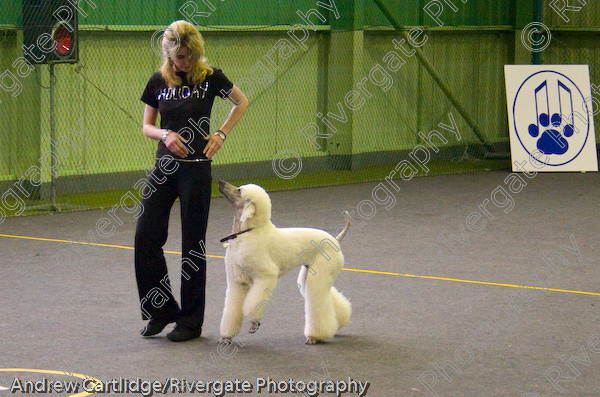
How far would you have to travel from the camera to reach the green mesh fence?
424 inches

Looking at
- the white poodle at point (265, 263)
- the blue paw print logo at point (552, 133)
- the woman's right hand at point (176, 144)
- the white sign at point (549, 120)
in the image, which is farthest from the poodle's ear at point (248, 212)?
the blue paw print logo at point (552, 133)

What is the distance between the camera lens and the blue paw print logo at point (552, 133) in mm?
13688

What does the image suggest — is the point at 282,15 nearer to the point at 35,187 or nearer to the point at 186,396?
the point at 35,187

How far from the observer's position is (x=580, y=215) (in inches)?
396

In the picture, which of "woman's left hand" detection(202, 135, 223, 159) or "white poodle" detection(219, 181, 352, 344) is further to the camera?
"woman's left hand" detection(202, 135, 223, 159)

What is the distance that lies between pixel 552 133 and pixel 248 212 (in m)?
9.72

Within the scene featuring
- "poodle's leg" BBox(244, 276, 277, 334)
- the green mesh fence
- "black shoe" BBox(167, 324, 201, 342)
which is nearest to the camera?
"poodle's leg" BBox(244, 276, 277, 334)

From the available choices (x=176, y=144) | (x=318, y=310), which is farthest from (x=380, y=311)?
(x=176, y=144)

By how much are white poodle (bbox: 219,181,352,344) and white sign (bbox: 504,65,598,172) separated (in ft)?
30.0

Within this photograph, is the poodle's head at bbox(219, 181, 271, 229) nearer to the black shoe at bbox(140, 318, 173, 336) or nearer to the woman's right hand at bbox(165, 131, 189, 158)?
the woman's right hand at bbox(165, 131, 189, 158)

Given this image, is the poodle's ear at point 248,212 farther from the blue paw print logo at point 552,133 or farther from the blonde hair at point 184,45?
the blue paw print logo at point 552,133

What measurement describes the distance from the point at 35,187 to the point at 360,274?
16.9 ft

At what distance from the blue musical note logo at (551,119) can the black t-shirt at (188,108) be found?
930cm

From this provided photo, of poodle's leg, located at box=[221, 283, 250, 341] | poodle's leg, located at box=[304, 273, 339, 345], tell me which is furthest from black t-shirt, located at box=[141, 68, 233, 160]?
poodle's leg, located at box=[304, 273, 339, 345]
